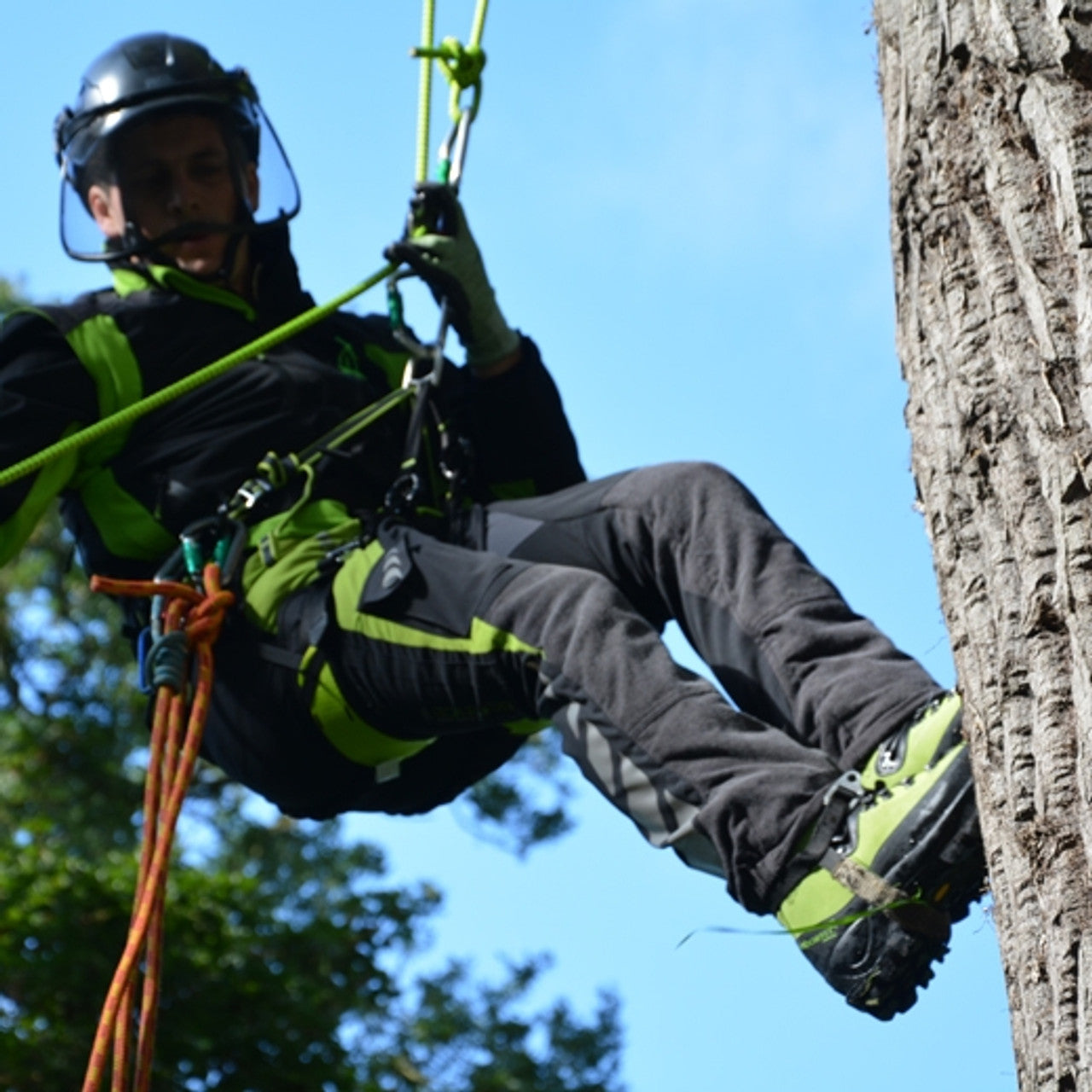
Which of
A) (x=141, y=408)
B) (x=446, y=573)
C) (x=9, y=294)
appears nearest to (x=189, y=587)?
(x=141, y=408)

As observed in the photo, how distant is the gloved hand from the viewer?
3.14m

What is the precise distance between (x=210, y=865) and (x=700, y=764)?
8.72 meters

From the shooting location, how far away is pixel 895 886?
6.24ft

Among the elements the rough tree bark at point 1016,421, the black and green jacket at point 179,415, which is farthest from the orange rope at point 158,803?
the rough tree bark at point 1016,421

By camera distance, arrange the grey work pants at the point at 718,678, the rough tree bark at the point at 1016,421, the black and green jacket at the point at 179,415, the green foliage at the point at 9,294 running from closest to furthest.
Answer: the rough tree bark at the point at 1016,421
the grey work pants at the point at 718,678
the black and green jacket at the point at 179,415
the green foliage at the point at 9,294

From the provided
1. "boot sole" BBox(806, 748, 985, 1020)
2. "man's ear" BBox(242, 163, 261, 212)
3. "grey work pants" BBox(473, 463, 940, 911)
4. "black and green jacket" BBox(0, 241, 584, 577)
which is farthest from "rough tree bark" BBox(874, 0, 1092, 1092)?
"man's ear" BBox(242, 163, 261, 212)

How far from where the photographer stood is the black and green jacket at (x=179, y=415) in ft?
9.31

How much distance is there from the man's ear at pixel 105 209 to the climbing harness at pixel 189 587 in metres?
0.55

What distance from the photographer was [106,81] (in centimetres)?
342

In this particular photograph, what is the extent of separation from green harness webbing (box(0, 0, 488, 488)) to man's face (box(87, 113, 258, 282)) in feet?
1.30

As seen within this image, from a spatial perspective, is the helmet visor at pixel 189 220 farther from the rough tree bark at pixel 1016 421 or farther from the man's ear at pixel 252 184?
the rough tree bark at pixel 1016 421

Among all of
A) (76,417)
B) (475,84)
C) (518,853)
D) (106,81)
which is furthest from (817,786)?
(518,853)

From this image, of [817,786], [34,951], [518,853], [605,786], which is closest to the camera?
[817,786]

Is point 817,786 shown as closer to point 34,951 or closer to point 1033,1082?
point 1033,1082
